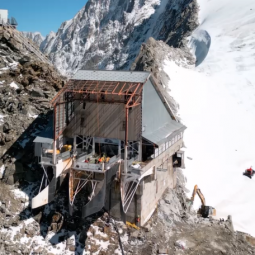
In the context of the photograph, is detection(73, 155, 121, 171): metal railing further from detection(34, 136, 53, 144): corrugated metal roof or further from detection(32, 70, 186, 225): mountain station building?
detection(34, 136, 53, 144): corrugated metal roof

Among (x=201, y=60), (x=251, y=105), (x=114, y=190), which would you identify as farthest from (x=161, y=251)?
(x=201, y=60)

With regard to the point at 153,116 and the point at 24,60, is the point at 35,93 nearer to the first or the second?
the point at 24,60

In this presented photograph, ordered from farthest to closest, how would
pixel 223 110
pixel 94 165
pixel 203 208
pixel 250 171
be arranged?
pixel 223 110 < pixel 250 171 < pixel 203 208 < pixel 94 165

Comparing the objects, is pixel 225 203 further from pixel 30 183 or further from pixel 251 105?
pixel 251 105

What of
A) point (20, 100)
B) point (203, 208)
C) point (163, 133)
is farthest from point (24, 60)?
point (203, 208)

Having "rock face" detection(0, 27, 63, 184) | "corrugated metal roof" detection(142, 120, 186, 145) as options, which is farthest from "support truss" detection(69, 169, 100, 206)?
"corrugated metal roof" detection(142, 120, 186, 145)

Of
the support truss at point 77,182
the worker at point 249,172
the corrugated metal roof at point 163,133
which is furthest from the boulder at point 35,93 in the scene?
the worker at point 249,172
